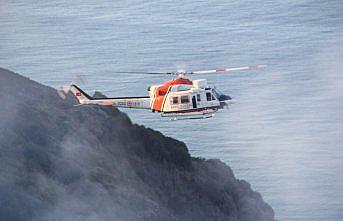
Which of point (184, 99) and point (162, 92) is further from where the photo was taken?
point (162, 92)

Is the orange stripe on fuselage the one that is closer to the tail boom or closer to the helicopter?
the helicopter

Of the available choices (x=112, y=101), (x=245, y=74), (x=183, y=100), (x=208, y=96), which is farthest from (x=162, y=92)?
(x=245, y=74)

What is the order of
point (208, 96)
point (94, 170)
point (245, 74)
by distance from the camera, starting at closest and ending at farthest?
point (208, 96)
point (94, 170)
point (245, 74)

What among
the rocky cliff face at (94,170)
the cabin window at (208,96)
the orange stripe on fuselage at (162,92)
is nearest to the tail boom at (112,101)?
the orange stripe on fuselage at (162,92)

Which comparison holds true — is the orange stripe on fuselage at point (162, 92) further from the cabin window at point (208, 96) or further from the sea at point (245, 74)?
the sea at point (245, 74)

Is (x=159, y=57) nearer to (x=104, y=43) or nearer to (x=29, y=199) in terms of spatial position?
(x=104, y=43)

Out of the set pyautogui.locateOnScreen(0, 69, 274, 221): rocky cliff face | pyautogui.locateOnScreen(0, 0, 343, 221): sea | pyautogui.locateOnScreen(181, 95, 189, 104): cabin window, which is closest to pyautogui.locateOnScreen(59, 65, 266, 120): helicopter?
pyautogui.locateOnScreen(181, 95, 189, 104): cabin window

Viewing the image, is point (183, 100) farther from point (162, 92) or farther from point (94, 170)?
point (94, 170)

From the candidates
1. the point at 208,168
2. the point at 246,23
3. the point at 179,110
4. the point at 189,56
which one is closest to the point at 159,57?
the point at 189,56
